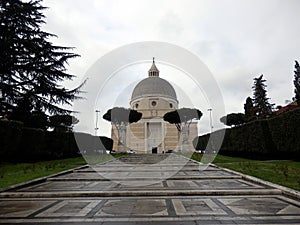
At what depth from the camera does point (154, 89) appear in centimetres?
6481

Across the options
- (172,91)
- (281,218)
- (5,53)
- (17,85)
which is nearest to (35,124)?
(17,85)

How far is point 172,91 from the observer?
6900cm

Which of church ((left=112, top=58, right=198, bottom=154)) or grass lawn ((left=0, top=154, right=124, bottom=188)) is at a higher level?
church ((left=112, top=58, right=198, bottom=154))

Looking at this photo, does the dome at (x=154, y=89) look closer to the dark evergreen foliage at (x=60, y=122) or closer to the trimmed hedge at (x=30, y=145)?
the dark evergreen foliage at (x=60, y=122)

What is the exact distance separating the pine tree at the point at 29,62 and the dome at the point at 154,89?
142 ft

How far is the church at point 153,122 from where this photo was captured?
60.1 meters

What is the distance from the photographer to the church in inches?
2365

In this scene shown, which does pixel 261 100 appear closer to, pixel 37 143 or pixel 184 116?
pixel 184 116

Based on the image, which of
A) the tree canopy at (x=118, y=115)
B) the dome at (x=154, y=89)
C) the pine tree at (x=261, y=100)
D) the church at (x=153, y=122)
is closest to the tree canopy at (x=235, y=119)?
the pine tree at (x=261, y=100)

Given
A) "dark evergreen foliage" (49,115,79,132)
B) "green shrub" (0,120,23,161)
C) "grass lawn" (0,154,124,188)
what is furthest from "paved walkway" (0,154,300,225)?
"dark evergreen foliage" (49,115,79,132)

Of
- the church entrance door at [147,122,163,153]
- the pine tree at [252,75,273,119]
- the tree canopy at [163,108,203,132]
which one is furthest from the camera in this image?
the church entrance door at [147,122,163,153]

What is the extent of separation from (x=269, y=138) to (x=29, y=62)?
18350 mm

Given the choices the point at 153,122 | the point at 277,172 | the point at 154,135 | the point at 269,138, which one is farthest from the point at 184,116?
the point at 277,172

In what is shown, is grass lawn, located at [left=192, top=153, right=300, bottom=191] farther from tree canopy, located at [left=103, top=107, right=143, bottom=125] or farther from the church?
the church
